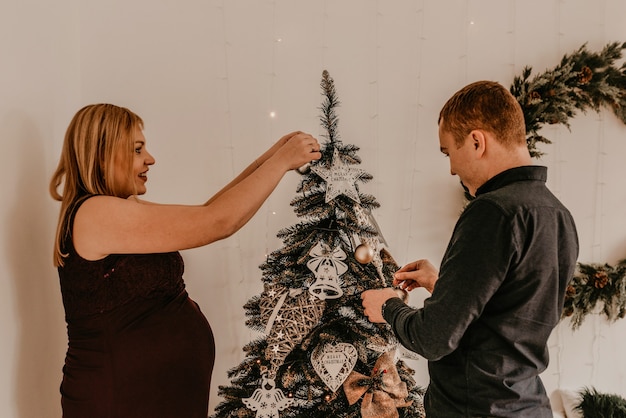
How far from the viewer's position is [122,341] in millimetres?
1269

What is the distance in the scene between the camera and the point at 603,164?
2115 mm

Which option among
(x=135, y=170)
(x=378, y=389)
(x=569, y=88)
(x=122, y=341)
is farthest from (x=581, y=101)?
(x=122, y=341)

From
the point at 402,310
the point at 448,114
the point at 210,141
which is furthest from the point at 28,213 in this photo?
the point at 448,114

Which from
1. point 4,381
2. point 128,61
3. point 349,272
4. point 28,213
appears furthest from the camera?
point 128,61

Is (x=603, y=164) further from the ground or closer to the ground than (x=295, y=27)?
closer to the ground

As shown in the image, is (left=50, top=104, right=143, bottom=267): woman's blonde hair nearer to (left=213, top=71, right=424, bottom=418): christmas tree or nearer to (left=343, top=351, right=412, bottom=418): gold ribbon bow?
(left=213, top=71, right=424, bottom=418): christmas tree

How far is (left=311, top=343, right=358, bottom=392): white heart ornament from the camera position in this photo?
155cm

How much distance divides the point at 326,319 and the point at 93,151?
859mm

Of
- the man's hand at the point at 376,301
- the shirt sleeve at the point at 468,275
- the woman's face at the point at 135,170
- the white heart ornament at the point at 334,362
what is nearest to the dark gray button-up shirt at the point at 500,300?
the shirt sleeve at the point at 468,275

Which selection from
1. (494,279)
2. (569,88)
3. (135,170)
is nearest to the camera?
(494,279)

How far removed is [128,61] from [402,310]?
1.50m

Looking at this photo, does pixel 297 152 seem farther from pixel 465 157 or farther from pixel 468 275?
pixel 468 275

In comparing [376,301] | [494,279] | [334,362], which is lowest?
[334,362]

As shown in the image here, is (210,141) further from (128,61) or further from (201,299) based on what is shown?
(201,299)
